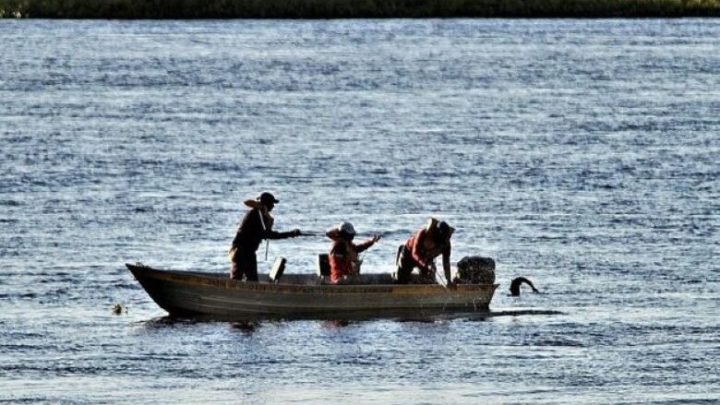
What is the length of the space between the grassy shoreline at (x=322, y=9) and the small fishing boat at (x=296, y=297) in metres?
85.7

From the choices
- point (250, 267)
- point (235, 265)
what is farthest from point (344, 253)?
point (235, 265)

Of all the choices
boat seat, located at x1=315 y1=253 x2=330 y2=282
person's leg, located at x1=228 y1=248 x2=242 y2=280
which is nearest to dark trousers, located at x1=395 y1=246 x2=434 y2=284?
boat seat, located at x1=315 y1=253 x2=330 y2=282

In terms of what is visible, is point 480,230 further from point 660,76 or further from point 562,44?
point 562,44

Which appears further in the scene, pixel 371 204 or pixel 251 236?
pixel 371 204

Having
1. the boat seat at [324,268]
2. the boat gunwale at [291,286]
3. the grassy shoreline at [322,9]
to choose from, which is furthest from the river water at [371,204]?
the grassy shoreline at [322,9]

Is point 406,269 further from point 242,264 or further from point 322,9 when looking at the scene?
point 322,9

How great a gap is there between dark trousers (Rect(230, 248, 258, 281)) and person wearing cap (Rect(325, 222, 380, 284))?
1.24 meters

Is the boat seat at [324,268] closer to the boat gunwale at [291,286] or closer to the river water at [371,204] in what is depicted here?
the boat gunwale at [291,286]

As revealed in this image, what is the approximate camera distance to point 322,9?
120m

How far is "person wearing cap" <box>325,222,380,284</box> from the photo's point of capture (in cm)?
3366

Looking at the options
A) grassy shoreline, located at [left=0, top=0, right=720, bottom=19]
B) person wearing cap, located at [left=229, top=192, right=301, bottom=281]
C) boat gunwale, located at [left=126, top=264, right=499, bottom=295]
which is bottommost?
grassy shoreline, located at [left=0, top=0, right=720, bottom=19]

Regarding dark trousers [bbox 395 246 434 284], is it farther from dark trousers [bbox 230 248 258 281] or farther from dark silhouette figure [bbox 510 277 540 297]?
dark trousers [bbox 230 248 258 281]

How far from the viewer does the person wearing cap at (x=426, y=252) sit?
3391 cm

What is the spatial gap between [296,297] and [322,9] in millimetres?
87373
